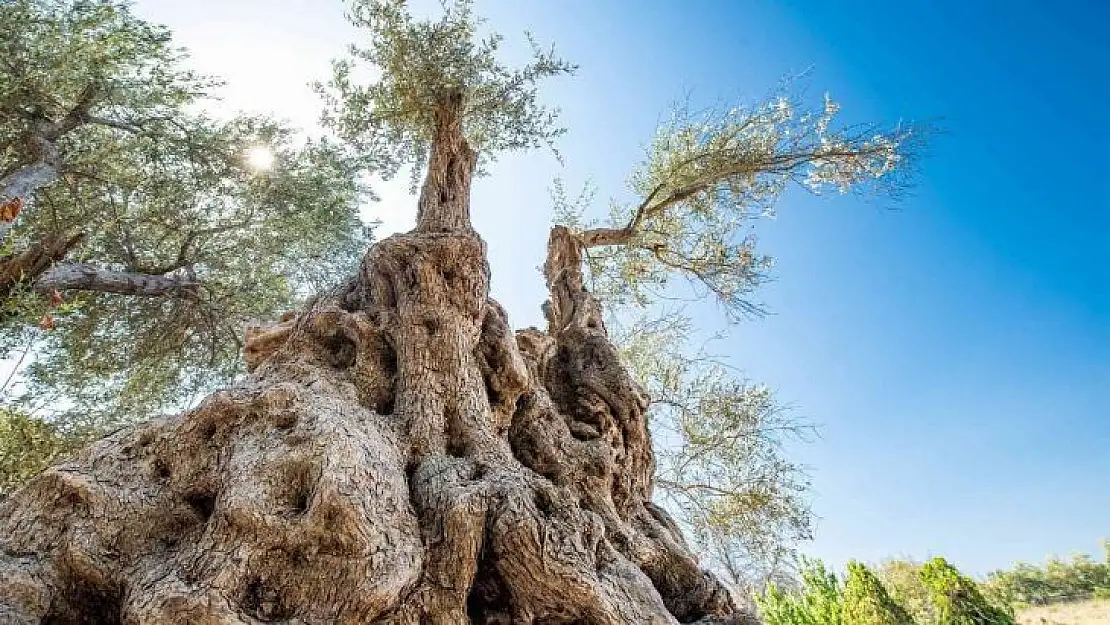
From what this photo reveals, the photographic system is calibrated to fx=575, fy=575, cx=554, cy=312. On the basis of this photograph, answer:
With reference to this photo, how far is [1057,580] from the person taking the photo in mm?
49188

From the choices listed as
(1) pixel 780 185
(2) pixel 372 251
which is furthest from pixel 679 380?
(2) pixel 372 251

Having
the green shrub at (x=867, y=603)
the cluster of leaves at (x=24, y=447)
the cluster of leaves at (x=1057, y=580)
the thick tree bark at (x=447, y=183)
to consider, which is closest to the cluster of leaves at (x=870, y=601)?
the green shrub at (x=867, y=603)

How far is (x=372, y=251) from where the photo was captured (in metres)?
5.33

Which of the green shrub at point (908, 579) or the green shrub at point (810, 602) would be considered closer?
the green shrub at point (810, 602)

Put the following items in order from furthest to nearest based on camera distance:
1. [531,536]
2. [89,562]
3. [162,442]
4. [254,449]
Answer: [162,442] < [254,449] < [531,536] < [89,562]

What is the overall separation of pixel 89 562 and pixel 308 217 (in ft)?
26.2

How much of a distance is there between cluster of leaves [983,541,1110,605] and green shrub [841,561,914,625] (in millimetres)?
41022

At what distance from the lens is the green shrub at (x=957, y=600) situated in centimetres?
1201

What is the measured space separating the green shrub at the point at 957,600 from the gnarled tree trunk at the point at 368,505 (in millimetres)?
11222

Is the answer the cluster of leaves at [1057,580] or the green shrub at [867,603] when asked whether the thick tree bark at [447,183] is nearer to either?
the green shrub at [867,603]

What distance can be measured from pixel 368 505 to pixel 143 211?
32.6 ft

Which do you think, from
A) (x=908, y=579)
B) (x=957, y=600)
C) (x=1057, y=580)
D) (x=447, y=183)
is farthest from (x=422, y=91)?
(x=1057, y=580)

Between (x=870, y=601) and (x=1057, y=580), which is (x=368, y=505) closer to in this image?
(x=870, y=601)

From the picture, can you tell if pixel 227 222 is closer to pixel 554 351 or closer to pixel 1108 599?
pixel 554 351
